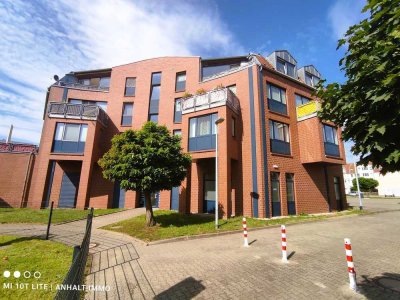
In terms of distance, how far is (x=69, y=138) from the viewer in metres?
21.4

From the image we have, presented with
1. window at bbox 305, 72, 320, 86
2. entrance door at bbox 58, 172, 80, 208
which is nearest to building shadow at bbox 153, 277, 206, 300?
entrance door at bbox 58, 172, 80, 208

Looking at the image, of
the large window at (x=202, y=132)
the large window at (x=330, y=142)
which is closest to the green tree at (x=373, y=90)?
the large window at (x=202, y=132)

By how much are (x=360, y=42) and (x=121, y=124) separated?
945 inches

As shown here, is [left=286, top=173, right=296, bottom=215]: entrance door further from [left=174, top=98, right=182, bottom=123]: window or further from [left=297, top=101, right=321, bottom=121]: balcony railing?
[left=174, top=98, right=182, bottom=123]: window

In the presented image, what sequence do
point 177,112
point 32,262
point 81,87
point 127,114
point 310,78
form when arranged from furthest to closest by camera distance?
point 81,87 → point 127,114 → point 310,78 → point 177,112 → point 32,262

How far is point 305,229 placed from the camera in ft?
40.2

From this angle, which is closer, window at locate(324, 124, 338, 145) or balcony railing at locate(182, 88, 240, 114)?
balcony railing at locate(182, 88, 240, 114)

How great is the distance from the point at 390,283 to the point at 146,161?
→ 10.3 meters

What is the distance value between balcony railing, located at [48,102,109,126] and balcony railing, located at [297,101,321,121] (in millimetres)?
19884

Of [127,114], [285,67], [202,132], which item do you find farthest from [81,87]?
[285,67]

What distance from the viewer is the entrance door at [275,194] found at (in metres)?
17.0

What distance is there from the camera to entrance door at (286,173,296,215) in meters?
17.9

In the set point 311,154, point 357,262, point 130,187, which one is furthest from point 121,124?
point 357,262

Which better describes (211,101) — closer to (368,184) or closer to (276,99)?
(276,99)
